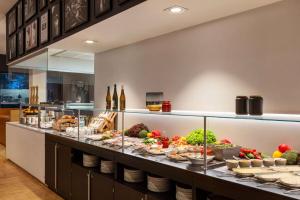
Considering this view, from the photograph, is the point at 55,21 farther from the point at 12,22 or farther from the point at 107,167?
the point at 12,22

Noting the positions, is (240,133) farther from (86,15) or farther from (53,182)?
(53,182)

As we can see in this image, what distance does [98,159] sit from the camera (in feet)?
11.0

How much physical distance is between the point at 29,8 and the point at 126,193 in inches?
160

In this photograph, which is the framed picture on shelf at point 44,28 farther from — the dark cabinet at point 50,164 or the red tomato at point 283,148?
the red tomato at point 283,148

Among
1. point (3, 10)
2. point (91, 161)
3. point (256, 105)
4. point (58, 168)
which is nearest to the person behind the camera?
point (256, 105)

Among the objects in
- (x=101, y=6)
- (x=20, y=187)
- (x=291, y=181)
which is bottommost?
(x=20, y=187)

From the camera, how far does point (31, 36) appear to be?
5219 millimetres

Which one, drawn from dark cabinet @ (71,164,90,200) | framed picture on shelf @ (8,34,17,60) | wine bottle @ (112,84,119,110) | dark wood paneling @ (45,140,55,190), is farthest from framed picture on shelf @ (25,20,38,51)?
dark cabinet @ (71,164,90,200)

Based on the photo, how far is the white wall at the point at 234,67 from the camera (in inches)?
95.8

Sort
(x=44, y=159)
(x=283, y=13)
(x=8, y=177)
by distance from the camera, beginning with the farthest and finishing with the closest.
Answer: (x=8, y=177) → (x=44, y=159) → (x=283, y=13)

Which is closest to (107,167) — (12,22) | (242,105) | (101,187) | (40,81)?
(101,187)

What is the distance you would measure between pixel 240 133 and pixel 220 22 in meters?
1.09

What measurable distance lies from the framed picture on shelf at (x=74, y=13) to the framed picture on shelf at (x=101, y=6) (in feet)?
0.82

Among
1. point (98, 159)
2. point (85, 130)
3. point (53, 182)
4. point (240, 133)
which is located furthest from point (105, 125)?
point (240, 133)
